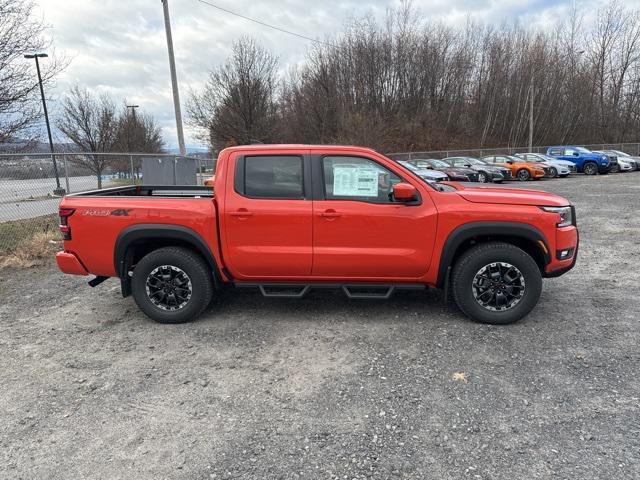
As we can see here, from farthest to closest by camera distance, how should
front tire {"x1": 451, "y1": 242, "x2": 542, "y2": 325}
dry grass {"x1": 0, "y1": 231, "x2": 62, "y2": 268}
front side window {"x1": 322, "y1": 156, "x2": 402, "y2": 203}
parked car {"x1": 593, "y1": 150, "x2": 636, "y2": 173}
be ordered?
parked car {"x1": 593, "y1": 150, "x2": 636, "y2": 173}, dry grass {"x1": 0, "y1": 231, "x2": 62, "y2": 268}, front side window {"x1": 322, "y1": 156, "x2": 402, "y2": 203}, front tire {"x1": 451, "y1": 242, "x2": 542, "y2": 325}

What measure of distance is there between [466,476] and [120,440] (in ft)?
6.83

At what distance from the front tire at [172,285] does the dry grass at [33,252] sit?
12.8 feet

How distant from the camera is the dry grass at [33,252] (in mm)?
7109

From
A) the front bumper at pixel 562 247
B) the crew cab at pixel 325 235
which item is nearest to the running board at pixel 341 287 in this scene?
the crew cab at pixel 325 235

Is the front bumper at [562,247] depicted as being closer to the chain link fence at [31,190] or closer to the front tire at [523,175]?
the chain link fence at [31,190]

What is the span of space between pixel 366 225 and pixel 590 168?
27268 mm

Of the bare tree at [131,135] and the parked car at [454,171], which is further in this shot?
the bare tree at [131,135]

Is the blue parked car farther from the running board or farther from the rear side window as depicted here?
the rear side window

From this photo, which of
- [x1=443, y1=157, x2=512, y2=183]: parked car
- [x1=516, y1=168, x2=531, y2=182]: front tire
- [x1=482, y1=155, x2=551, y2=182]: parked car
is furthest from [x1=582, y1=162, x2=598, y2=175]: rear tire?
[x1=443, y1=157, x2=512, y2=183]: parked car

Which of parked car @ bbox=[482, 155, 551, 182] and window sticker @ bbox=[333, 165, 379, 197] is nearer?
window sticker @ bbox=[333, 165, 379, 197]

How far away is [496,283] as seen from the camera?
13.8 ft

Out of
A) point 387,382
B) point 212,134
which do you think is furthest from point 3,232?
point 212,134

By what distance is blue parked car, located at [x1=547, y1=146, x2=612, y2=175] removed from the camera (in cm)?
2570

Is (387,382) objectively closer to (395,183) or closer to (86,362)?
(395,183)
